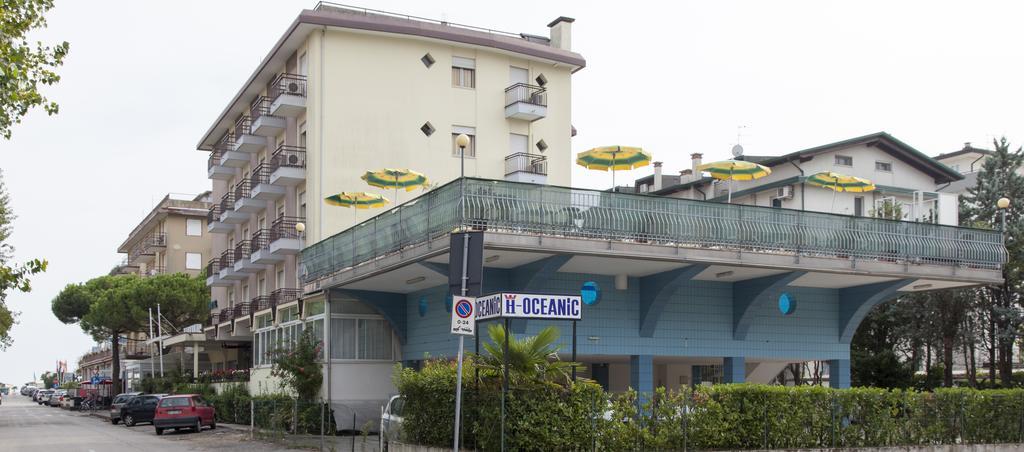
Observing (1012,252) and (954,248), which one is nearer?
(954,248)

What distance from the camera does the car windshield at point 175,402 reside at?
36.1m

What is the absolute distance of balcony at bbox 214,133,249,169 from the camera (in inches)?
1996

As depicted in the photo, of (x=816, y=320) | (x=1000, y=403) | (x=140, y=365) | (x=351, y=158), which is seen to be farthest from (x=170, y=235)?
(x=1000, y=403)

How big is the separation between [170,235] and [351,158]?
4712 cm

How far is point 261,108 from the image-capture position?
4500 centimetres

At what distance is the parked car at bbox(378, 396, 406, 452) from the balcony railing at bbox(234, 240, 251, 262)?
90.0 feet

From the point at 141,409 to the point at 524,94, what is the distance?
20473mm

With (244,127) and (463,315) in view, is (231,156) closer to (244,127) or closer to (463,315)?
(244,127)

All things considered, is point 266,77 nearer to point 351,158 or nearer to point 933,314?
point 351,158

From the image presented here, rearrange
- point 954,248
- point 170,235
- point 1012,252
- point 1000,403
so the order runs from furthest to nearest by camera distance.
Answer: point 170,235
point 1012,252
point 954,248
point 1000,403

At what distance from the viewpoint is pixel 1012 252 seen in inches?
1537

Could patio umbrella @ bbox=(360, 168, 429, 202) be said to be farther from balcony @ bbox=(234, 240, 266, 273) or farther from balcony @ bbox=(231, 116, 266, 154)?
balcony @ bbox=(234, 240, 266, 273)

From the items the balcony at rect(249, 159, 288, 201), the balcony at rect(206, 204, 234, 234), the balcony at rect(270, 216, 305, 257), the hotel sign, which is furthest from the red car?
the hotel sign

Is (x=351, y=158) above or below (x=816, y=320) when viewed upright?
above
